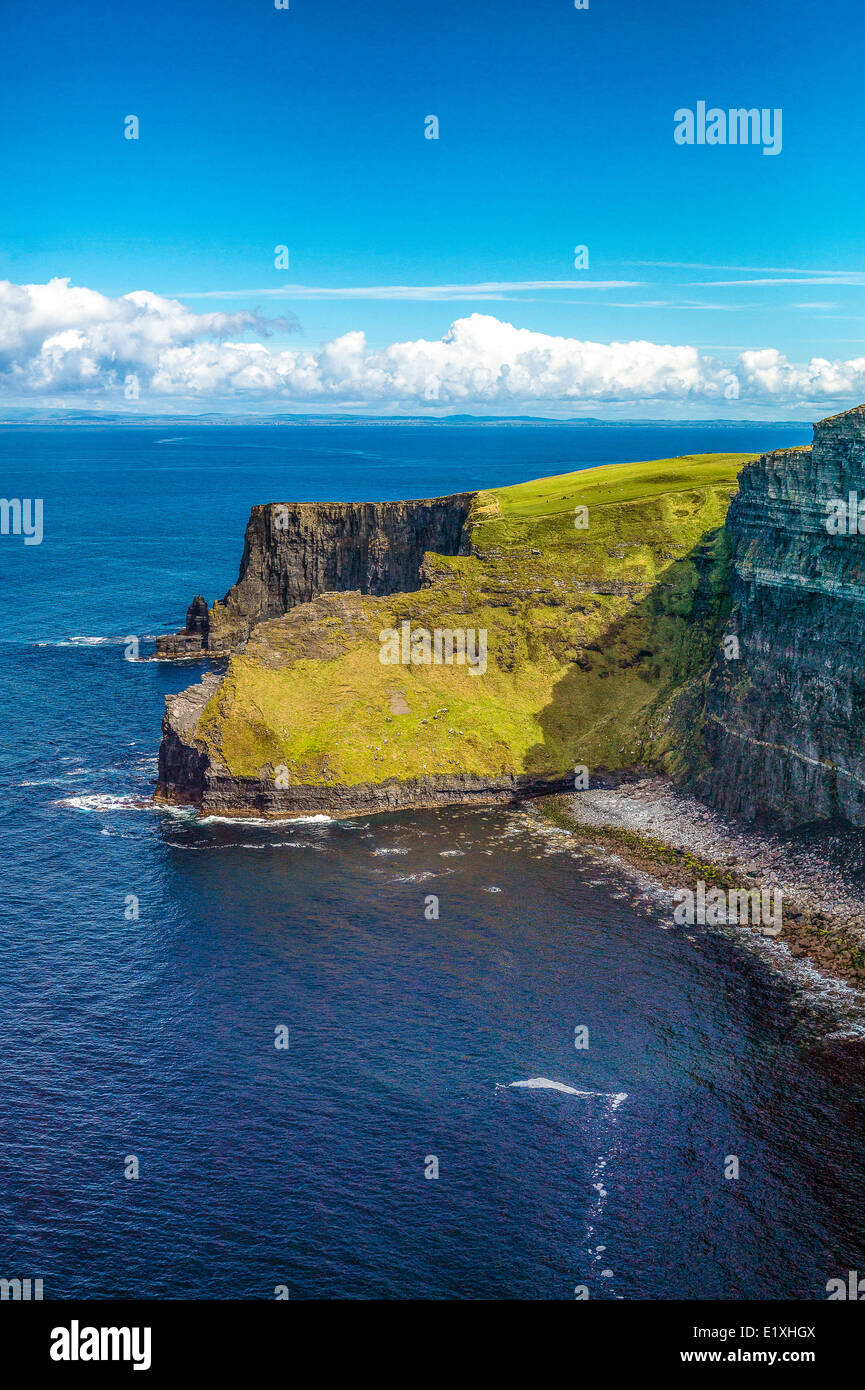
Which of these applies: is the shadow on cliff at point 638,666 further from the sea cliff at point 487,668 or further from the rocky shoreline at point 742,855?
the rocky shoreline at point 742,855

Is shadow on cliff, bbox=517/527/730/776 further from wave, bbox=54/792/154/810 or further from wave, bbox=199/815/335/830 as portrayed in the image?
wave, bbox=54/792/154/810

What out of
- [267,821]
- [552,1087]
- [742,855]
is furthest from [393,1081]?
[267,821]

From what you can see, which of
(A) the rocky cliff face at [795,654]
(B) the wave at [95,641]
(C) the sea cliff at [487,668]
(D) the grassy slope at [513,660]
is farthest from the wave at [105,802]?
(B) the wave at [95,641]

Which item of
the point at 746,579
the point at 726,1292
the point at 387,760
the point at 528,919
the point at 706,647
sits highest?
the point at 746,579

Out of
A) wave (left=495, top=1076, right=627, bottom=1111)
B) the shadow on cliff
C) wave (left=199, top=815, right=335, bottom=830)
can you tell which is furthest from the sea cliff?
wave (left=495, top=1076, right=627, bottom=1111)

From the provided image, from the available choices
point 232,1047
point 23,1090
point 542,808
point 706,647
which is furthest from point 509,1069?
point 706,647

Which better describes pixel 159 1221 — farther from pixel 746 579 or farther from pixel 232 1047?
pixel 746 579

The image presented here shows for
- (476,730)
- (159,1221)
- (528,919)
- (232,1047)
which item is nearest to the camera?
(159,1221)
